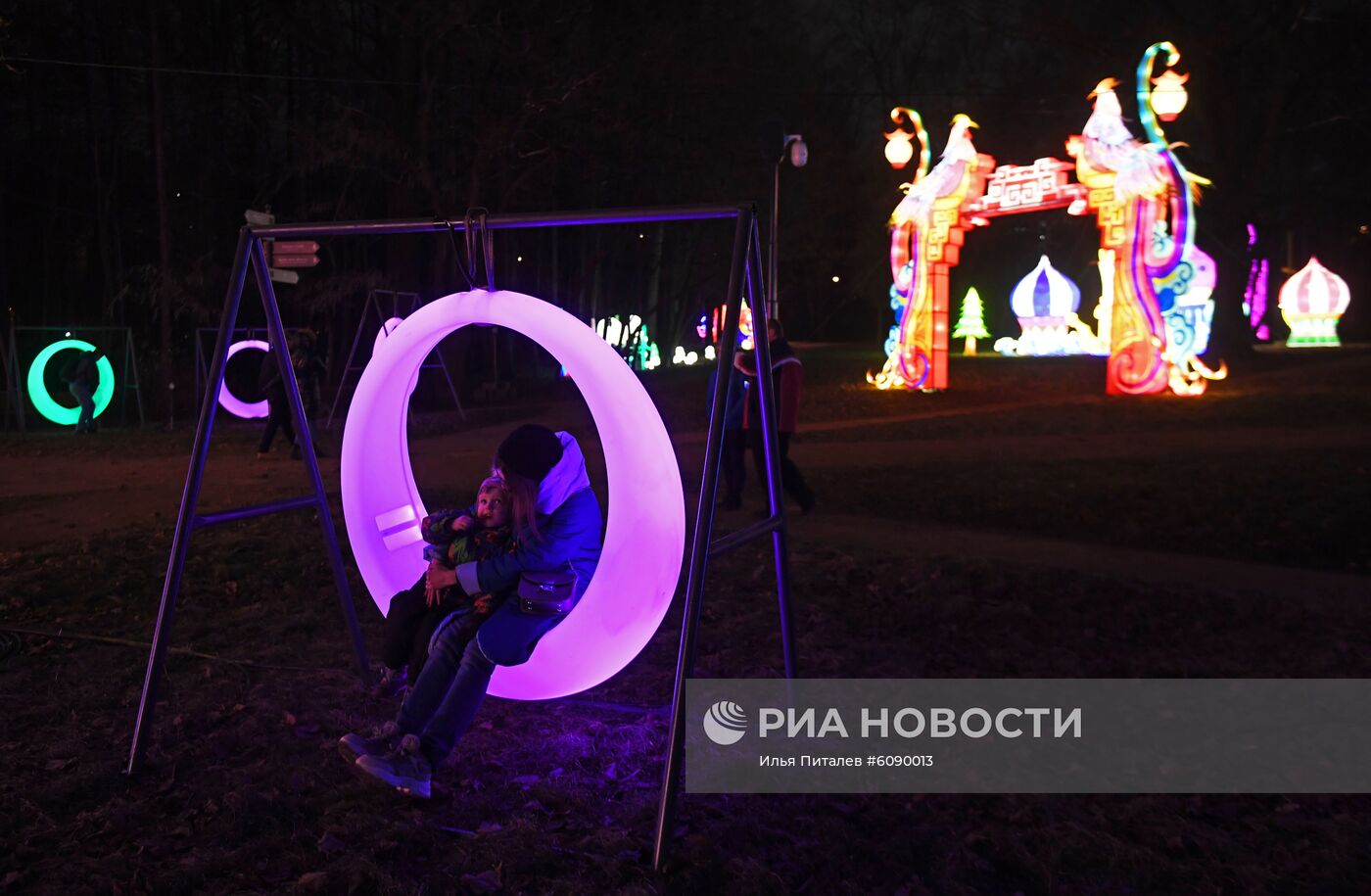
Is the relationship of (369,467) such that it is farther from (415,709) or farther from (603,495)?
(603,495)

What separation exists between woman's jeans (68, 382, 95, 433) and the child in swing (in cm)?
1508

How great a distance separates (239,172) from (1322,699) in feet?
85.1

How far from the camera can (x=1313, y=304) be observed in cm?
3709

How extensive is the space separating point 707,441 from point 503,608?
1.08 metres

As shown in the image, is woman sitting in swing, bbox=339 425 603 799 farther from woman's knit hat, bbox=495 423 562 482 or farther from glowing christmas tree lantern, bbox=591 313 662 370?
glowing christmas tree lantern, bbox=591 313 662 370

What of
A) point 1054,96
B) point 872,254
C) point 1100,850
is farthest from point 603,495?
point 872,254

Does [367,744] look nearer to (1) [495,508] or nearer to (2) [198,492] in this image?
(1) [495,508]

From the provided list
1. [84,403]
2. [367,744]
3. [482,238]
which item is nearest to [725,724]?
[367,744]

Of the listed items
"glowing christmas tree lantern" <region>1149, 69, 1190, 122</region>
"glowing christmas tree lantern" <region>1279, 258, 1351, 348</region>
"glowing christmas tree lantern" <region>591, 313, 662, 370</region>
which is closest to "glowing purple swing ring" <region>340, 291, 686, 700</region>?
"glowing christmas tree lantern" <region>1149, 69, 1190, 122</region>

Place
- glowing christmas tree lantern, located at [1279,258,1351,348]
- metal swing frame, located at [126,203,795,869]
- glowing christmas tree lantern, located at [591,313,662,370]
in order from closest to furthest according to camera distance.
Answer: metal swing frame, located at [126,203,795,869] < glowing christmas tree lantern, located at [591,313,662,370] < glowing christmas tree lantern, located at [1279,258,1351,348]

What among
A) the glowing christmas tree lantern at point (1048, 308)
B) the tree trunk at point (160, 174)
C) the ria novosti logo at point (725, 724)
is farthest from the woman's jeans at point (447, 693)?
the glowing christmas tree lantern at point (1048, 308)

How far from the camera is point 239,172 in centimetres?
2562

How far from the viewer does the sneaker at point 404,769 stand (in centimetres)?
375

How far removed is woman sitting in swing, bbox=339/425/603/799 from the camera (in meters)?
3.86
